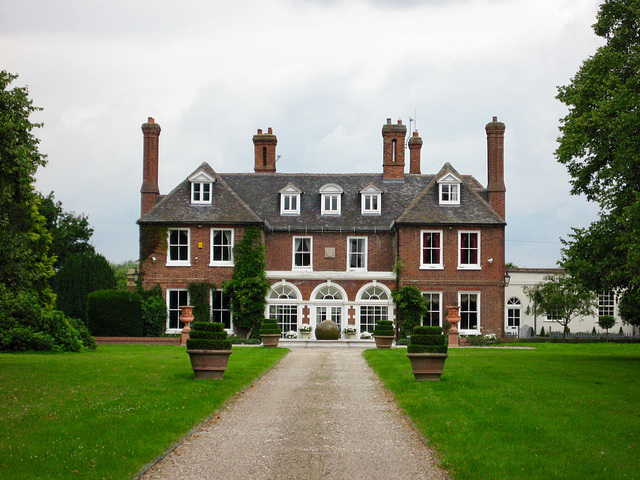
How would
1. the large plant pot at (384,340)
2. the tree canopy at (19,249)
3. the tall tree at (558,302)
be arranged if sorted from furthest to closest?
the tall tree at (558,302), the large plant pot at (384,340), the tree canopy at (19,249)

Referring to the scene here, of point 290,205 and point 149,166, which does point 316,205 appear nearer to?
point 290,205

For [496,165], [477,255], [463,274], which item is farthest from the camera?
[496,165]

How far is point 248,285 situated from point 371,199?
881cm

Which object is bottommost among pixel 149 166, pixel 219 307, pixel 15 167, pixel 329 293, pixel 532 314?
pixel 532 314

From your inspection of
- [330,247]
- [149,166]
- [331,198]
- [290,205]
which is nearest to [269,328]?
[330,247]

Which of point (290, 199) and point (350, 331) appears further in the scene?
point (290, 199)

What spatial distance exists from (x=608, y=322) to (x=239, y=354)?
3312cm

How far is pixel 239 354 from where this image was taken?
86.5ft

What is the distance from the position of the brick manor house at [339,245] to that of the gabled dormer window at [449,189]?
0.18 feet

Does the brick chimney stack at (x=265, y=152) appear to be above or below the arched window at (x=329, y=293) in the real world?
above

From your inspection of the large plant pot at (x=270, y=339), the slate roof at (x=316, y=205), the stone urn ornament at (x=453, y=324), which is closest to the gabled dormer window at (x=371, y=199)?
the slate roof at (x=316, y=205)

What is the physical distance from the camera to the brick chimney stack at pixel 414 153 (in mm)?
47188

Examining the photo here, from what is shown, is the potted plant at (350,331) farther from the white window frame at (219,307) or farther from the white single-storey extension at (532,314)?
the white single-storey extension at (532,314)

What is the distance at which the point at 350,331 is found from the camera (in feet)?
129
